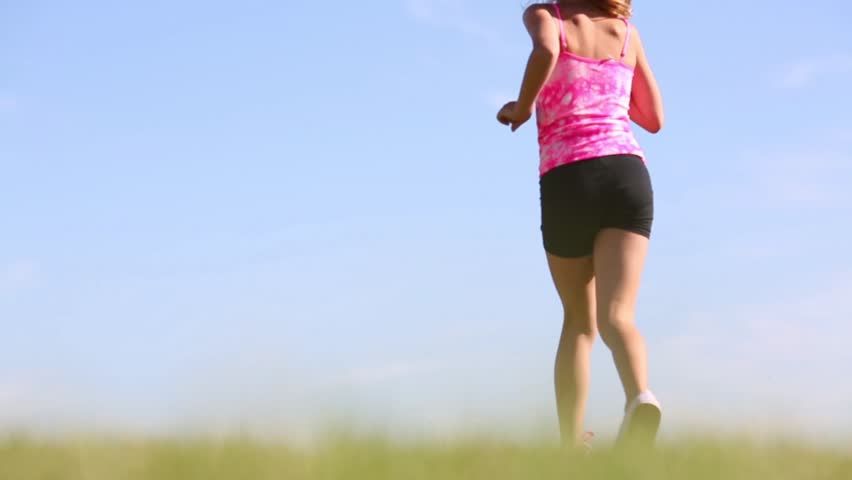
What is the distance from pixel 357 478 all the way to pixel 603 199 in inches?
71.6

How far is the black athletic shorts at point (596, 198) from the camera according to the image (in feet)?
14.3

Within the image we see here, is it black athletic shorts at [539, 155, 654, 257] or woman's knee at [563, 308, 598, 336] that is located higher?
black athletic shorts at [539, 155, 654, 257]

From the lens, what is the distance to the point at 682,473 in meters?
3.52

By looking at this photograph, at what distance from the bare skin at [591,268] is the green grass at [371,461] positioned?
56 centimetres

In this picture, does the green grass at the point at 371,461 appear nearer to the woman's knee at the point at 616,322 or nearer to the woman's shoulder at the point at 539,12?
the woman's knee at the point at 616,322

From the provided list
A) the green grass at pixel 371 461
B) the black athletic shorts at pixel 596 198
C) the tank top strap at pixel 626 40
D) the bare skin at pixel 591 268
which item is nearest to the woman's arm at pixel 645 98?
the bare skin at pixel 591 268

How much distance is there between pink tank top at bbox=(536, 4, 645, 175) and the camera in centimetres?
439

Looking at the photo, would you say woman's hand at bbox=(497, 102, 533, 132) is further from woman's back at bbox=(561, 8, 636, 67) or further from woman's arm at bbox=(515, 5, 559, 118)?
woman's back at bbox=(561, 8, 636, 67)

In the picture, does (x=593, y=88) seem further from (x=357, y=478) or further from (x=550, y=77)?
(x=357, y=478)

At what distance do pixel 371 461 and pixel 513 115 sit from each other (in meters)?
1.88

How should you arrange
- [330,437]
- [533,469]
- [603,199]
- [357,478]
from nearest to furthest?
[357,478] < [533,469] < [330,437] < [603,199]

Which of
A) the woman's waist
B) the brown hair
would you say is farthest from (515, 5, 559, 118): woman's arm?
the brown hair

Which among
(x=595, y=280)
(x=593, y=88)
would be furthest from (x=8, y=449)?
(x=593, y=88)

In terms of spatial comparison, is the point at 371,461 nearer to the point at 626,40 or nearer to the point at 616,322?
the point at 616,322
